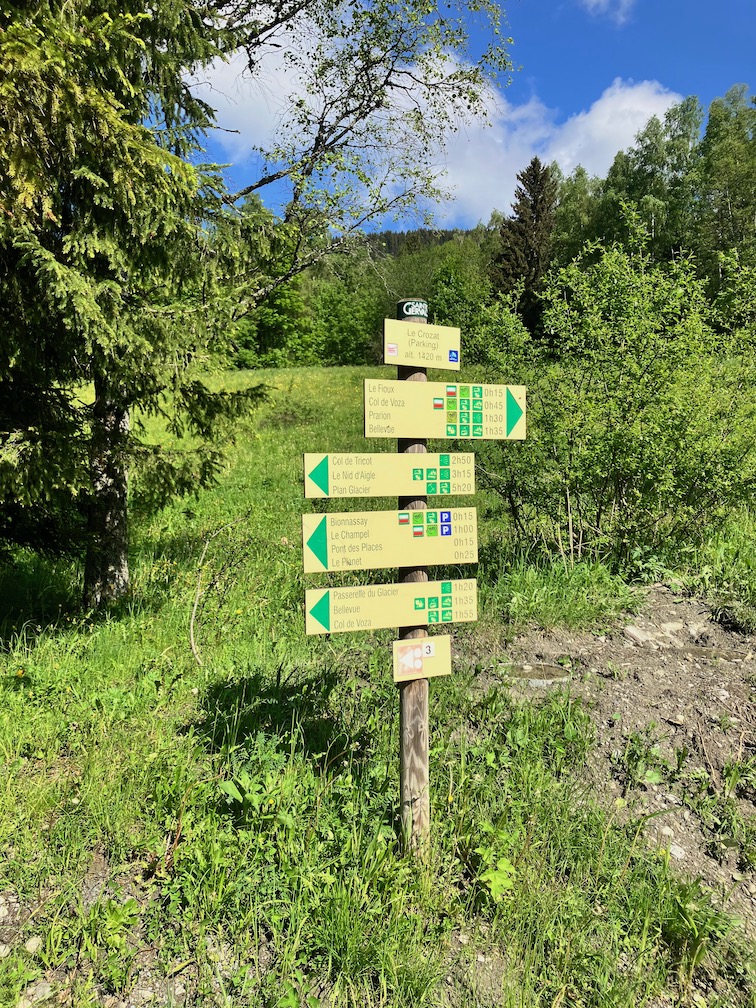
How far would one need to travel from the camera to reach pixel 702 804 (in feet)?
10.6

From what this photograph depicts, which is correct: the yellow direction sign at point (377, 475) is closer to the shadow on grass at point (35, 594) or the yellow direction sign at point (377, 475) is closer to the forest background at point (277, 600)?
the forest background at point (277, 600)

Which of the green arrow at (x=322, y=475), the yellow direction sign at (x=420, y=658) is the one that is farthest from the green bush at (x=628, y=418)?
the green arrow at (x=322, y=475)

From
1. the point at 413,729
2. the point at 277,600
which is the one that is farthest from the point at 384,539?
the point at 277,600

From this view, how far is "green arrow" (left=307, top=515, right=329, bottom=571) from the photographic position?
2.59 metres

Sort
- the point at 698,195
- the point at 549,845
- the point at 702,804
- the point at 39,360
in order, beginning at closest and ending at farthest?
the point at 549,845 < the point at 702,804 < the point at 39,360 < the point at 698,195

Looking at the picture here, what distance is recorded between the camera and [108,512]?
5.31 m

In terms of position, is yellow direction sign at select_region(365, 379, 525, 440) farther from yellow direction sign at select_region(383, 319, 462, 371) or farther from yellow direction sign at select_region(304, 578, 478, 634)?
yellow direction sign at select_region(304, 578, 478, 634)

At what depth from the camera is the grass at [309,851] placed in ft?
7.46

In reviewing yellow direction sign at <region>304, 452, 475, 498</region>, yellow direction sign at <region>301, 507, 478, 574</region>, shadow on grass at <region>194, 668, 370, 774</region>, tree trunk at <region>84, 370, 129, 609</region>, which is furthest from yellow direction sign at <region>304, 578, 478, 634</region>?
tree trunk at <region>84, 370, 129, 609</region>

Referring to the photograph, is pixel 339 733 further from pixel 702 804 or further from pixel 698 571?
pixel 698 571

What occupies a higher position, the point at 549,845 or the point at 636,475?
the point at 636,475

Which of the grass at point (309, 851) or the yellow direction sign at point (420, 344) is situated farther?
the yellow direction sign at point (420, 344)

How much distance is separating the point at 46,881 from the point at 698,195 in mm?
46241

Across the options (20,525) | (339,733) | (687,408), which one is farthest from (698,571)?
(20,525)
